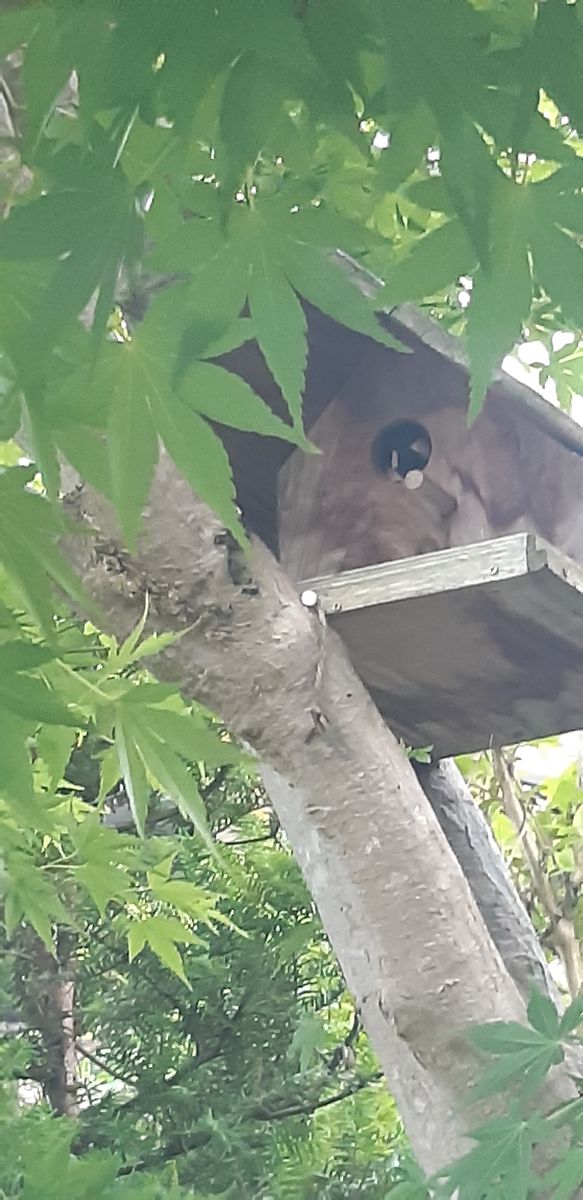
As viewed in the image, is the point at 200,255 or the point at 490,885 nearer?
the point at 200,255

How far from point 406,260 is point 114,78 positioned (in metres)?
0.13

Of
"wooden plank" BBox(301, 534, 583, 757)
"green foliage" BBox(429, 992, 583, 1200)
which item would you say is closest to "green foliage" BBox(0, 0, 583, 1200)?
"green foliage" BBox(429, 992, 583, 1200)

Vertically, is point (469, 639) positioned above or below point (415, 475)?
below

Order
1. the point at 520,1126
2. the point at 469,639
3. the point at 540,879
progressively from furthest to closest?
the point at 540,879, the point at 469,639, the point at 520,1126

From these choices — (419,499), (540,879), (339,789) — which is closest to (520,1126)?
(339,789)

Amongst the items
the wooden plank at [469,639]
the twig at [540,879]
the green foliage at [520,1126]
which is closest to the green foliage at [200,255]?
the green foliage at [520,1126]

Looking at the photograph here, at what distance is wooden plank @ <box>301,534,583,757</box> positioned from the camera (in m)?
0.58

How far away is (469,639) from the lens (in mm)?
647

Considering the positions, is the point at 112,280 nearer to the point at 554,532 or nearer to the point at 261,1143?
the point at 554,532

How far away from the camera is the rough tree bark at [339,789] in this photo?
20.8 inches

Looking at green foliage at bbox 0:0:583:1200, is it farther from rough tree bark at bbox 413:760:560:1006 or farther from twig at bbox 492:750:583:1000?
twig at bbox 492:750:583:1000

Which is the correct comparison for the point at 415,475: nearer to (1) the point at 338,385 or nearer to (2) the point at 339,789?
(1) the point at 338,385

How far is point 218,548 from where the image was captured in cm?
60

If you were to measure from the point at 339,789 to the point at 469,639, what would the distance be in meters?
0.13
